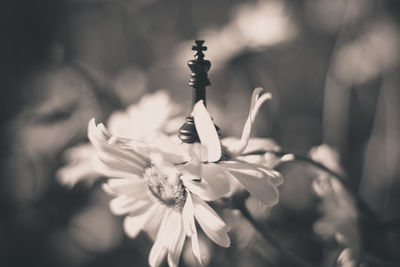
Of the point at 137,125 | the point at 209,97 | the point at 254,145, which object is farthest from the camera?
the point at 209,97

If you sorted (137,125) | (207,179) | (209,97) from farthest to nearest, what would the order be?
(209,97) < (137,125) < (207,179)

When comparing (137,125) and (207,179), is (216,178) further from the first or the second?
(137,125)

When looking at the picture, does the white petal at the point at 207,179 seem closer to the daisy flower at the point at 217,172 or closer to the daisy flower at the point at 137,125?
the daisy flower at the point at 217,172

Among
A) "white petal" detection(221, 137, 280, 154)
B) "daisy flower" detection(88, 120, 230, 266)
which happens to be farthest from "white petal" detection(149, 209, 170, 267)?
"white petal" detection(221, 137, 280, 154)

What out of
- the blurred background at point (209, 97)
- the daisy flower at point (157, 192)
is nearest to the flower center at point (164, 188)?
the daisy flower at point (157, 192)

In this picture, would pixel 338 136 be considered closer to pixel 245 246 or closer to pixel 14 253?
pixel 245 246

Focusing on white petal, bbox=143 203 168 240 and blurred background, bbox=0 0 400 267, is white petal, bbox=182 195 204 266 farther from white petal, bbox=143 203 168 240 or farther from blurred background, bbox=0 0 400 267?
blurred background, bbox=0 0 400 267

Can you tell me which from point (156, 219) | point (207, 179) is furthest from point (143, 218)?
point (207, 179)
